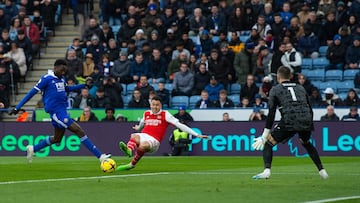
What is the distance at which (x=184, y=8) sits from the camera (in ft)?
122

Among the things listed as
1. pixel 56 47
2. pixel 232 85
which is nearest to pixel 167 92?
pixel 232 85

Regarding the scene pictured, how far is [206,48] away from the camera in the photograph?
3506 cm

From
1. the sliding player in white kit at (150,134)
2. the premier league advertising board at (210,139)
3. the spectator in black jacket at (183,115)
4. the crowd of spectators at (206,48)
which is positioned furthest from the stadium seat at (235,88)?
the sliding player in white kit at (150,134)

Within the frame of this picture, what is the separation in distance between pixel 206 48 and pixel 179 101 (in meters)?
2.48

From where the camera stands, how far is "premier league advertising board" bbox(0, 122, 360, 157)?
98.0 feet

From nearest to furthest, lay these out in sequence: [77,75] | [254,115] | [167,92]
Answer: [254,115], [167,92], [77,75]

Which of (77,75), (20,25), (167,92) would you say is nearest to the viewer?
(167,92)

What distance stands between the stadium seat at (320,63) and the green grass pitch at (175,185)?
39.9 feet

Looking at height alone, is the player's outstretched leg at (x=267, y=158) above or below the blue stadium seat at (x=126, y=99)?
above

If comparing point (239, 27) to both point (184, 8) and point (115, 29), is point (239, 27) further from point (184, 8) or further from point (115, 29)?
point (115, 29)

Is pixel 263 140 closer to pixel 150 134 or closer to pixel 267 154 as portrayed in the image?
pixel 267 154

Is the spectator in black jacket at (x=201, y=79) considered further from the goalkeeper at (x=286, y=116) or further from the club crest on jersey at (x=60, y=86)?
the goalkeeper at (x=286, y=116)

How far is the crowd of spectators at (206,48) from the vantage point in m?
32.7

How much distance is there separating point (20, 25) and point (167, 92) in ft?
25.0
